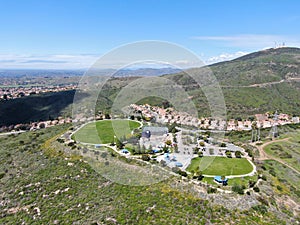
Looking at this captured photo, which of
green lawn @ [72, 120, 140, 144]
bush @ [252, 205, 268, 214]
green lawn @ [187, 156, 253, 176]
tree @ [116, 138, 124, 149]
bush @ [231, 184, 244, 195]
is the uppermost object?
tree @ [116, 138, 124, 149]

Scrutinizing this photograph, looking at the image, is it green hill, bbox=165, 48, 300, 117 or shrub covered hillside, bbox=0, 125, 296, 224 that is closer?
shrub covered hillside, bbox=0, 125, 296, 224

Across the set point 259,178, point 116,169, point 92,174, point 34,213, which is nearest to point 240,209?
point 259,178

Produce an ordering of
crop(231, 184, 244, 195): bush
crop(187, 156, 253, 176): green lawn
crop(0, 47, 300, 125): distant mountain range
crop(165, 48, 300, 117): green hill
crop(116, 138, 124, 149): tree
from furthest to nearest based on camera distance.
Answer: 1. crop(165, 48, 300, 117): green hill
2. crop(0, 47, 300, 125): distant mountain range
3. crop(116, 138, 124, 149): tree
4. crop(187, 156, 253, 176): green lawn
5. crop(231, 184, 244, 195): bush

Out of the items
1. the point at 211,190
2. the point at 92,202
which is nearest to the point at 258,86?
the point at 211,190

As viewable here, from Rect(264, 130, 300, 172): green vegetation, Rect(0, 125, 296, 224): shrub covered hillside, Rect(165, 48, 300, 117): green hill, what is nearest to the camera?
Rect(0, 125, 296, 224): shrub covered hillside

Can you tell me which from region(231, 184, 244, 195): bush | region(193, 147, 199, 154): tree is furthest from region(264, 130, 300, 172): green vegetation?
region(231, 184, 244, 195): bush

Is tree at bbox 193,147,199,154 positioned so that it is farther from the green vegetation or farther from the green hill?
the green hill
